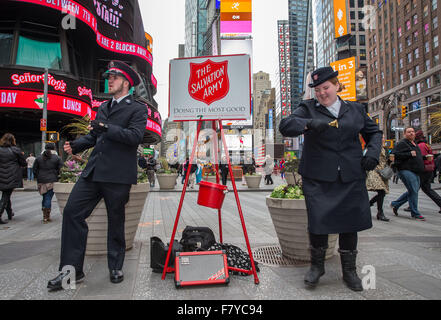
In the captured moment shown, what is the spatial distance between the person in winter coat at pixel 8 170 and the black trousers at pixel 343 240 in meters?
6.85

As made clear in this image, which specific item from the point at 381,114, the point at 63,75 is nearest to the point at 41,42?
the point at 63,75

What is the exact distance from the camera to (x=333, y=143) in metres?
2.66

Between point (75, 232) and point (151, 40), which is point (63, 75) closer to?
point (75, 232)

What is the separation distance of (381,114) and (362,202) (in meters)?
71.2

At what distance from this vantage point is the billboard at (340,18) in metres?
42.2

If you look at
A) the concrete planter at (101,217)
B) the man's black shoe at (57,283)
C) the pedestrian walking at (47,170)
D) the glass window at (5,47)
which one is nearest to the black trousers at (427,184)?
the concrete planter at (101,217)

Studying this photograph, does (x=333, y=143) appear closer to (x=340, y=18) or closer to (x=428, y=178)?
(x=428, y=178)

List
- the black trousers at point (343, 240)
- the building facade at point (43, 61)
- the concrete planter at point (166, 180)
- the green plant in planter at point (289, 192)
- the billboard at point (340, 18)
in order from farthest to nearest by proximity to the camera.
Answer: the billboard at point (340, 18)
the building facade at point (43, 61)
the concrete planter at point (166, 180)
the green plant in planter at point (289, 192)
the black trousers at point (343, 240)

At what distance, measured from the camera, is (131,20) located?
29562 mm

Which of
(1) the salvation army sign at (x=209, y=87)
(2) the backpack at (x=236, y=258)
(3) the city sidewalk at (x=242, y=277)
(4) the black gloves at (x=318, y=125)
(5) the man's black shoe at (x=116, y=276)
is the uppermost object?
(1) the salvation army sign at (x=209, y=87)

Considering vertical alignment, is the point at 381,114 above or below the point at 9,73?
above

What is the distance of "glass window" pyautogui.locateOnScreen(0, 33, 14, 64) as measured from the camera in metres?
17.2

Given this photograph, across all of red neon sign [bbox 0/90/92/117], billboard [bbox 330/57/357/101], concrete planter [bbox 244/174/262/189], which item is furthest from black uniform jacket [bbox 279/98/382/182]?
billboard [bbox 330/57/357/101]

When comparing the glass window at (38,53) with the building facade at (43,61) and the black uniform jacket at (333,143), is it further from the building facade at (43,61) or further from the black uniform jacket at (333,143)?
the black uniform jacket at (333,143)
